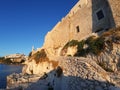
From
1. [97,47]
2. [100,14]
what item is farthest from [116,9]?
[97,47]

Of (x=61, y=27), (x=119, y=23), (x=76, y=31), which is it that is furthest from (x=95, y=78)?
(x=61, y=27)

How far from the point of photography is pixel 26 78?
65.2 feet

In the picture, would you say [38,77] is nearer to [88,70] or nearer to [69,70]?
[69,70]

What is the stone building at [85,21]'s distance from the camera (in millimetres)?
17312

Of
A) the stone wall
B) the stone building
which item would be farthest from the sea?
the stone wall

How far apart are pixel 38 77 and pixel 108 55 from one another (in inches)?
457

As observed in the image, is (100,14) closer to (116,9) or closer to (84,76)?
(116,9)

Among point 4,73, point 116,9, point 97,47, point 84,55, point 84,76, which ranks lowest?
point 4,73

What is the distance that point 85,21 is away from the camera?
2497 centimetres

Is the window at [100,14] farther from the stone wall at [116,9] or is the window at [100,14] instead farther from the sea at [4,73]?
the sea at [4,73]

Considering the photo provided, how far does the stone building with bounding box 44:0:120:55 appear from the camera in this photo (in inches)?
682

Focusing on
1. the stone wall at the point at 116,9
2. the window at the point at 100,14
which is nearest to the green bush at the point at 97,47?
the stone wall at the point at 116,9

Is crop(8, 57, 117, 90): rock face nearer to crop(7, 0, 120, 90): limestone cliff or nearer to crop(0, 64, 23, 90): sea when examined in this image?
crop(7, 0, 120, 90): limestone cliff

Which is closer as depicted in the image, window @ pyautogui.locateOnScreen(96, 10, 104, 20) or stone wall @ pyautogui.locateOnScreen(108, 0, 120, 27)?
stone wall @ pyautogui.locateOnScreen(108, 0, 120, 27)
